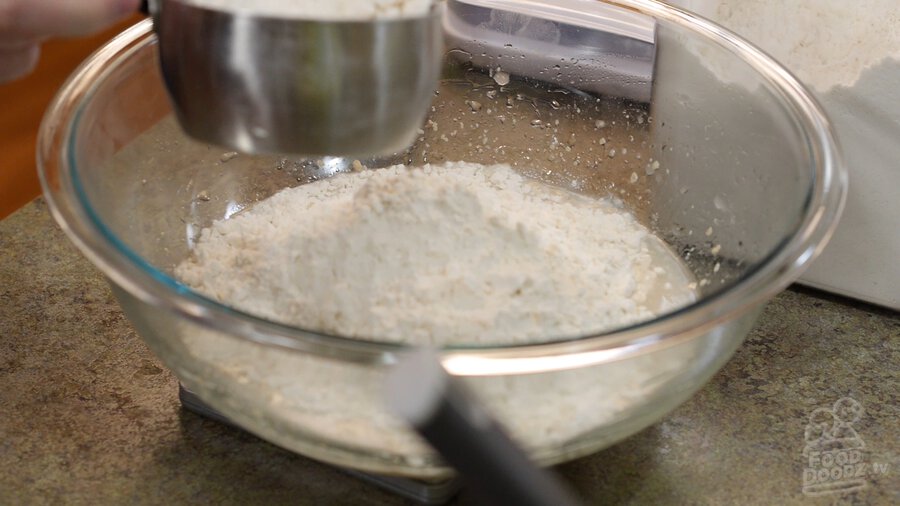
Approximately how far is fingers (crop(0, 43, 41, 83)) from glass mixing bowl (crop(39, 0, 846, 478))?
3.6 inches

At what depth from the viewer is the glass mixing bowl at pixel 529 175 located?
0.49 meters

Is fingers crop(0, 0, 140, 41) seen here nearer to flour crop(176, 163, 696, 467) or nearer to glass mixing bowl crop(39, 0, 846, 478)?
glass mixing bowl crop(39, 0, 846, 478)

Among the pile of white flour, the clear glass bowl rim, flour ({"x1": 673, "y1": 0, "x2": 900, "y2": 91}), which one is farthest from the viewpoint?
flour ({"x1": 673, "y1": 0, "x2": 900, "y2": 91})

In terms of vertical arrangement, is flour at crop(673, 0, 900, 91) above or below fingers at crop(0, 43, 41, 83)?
above

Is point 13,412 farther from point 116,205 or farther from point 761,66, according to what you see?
point 761,66

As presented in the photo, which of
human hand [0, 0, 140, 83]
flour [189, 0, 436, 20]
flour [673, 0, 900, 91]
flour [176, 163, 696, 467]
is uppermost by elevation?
flour [189, 0, 436, 20]

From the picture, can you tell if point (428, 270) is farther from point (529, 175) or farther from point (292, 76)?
point (529, 175)

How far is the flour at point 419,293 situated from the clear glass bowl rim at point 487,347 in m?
0.02

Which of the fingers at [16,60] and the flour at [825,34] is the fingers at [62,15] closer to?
the fingers at [16,60]

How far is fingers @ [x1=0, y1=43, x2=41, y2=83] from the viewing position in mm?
772

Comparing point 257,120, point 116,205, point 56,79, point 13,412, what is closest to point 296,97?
point 257,120

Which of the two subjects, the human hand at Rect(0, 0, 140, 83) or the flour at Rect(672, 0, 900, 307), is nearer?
the human hand at Rect(0, 0, 140, 83)

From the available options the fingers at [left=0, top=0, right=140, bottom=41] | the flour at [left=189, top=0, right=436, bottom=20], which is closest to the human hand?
the fingers at [left=0, top=0, right=140, bottom=41]

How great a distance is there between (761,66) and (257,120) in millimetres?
433
